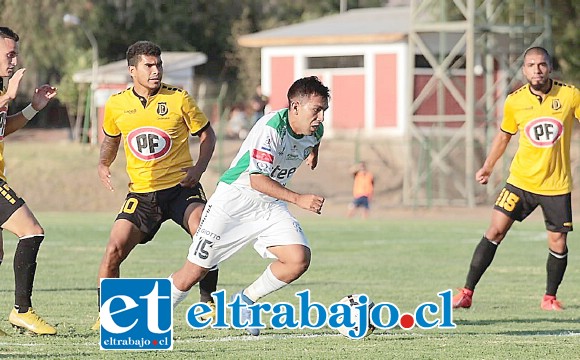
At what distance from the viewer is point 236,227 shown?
9125 mm

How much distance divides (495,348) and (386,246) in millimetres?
11243

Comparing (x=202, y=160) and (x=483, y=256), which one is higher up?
(x=202, y=160)

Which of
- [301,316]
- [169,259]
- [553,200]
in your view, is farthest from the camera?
[169,259]

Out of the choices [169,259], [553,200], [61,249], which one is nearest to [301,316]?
[553,200]

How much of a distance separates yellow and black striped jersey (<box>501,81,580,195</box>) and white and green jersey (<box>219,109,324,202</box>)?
3.09 m

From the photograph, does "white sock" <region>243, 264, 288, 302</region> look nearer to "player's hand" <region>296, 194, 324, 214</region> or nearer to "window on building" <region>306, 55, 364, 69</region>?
"player's hand" <region>296, 194, 324, 214</region>

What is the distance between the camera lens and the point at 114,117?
33.9 feet

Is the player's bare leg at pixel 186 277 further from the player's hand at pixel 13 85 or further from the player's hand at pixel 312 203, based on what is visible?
the player's hand at pixel 13 85

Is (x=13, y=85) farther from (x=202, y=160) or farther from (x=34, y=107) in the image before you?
(x=202, y=160)

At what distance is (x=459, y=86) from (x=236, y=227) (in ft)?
108

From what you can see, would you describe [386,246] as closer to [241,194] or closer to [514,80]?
[241,194]

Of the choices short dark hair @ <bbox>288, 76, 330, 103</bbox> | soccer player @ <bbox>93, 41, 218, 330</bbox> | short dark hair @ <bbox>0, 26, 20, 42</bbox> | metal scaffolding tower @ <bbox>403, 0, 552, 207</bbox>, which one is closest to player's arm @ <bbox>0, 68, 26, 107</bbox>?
short dark hair @ <bbox>0, 26, 20, 42</bbox>

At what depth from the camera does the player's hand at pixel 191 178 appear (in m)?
10.2

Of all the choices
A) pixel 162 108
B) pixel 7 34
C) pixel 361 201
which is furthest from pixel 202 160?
pixel 361 201
